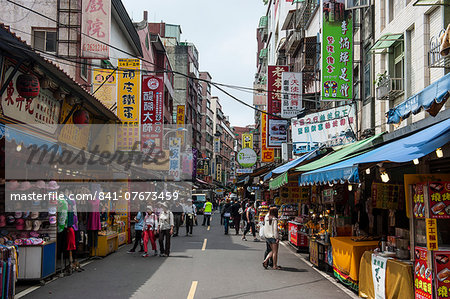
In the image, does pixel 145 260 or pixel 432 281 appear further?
pixel 145 260

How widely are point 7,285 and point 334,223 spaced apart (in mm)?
7709

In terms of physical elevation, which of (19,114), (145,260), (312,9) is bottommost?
(145,260)

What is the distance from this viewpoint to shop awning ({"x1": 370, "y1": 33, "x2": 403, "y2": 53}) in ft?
43.0

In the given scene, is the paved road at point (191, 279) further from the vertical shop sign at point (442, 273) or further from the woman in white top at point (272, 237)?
the vertical shop sign at point (442, 273)

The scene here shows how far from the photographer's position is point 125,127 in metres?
18.9

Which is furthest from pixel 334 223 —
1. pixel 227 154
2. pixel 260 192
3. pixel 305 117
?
pixel 227 154

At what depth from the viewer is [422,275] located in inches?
280

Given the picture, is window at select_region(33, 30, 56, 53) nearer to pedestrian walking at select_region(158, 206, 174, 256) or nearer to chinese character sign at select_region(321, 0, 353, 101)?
pedestrian walking at select_region(158, 206, 174, 256)

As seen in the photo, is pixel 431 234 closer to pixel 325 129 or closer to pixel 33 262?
pixel 33 262

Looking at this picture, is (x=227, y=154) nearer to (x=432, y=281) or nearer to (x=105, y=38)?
(x=105, y=38)

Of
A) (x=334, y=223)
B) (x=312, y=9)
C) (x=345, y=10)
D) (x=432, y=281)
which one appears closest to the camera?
(x=432, y=281)

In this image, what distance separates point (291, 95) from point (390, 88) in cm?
960

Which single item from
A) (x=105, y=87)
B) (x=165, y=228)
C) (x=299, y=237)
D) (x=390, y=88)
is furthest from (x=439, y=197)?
(x=105, y=87)

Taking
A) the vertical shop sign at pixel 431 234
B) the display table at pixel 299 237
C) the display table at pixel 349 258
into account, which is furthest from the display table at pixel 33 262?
the display table at pixel 299 237
